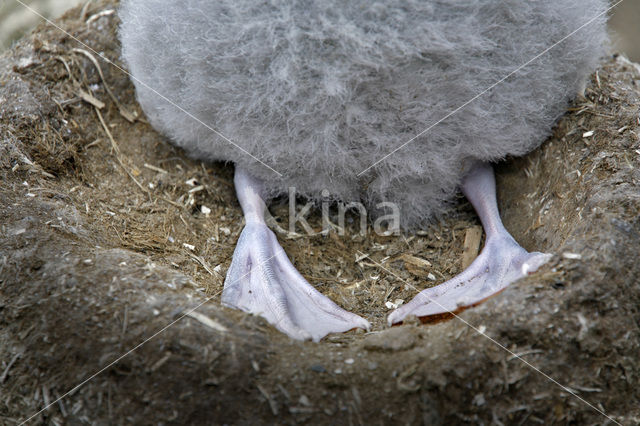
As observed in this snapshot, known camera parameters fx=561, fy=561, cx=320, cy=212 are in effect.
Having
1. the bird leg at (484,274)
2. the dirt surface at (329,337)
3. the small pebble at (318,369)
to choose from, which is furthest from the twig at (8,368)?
the bird leg at (484,274)

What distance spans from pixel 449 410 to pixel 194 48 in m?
1.14

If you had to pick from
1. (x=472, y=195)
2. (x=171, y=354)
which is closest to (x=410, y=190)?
(x=472, y=195)

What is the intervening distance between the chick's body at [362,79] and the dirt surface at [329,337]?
0.24m

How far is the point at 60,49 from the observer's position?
2.19m

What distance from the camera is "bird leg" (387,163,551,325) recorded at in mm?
1559

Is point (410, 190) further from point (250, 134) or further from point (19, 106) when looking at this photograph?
point (19, 106)

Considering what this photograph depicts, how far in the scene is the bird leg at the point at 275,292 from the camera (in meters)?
1.60

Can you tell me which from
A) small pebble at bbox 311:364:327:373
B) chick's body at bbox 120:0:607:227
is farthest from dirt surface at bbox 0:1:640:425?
chick's body at bbox 120:0:607:227

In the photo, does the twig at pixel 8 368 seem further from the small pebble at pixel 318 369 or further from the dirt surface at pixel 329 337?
the small pebble at pixel 318 369

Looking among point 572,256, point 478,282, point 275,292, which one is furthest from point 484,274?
point 275,292

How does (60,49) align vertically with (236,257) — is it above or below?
above

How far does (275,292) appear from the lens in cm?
166

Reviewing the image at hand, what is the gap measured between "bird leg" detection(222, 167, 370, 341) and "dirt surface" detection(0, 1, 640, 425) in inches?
3.0

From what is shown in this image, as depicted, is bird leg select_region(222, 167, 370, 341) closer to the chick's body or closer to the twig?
the chick's body
